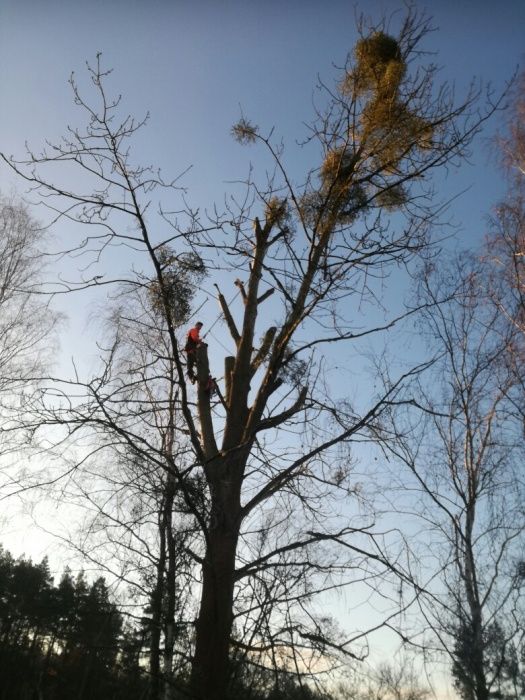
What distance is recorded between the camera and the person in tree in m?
4.68

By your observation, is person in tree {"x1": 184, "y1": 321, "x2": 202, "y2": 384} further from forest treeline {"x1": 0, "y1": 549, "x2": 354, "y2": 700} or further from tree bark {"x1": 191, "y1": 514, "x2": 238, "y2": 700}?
forest treeline {"x1": 0, "y1": 549, "x2": 354, "y2": 700}

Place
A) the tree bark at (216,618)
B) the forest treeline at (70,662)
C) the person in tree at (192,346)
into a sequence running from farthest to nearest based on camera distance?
the person in tree at (192,346) < the forest treeline at (70,662) < the tree bark at (216,618)

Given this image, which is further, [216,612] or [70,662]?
[70,662]

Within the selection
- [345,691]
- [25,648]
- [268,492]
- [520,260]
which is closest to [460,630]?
[345,691]

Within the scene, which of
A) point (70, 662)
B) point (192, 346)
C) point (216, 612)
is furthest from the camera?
point (192, 346)

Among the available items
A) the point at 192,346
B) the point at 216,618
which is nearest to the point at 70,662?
the point at 216,618

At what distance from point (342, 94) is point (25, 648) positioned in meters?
5.50

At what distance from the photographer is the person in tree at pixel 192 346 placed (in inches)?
Answer: 184

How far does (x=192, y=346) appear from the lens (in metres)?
4.75

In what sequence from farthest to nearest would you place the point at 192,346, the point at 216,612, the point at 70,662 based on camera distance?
the point at 192,346 < the point at 70,662 < the point at 216,612

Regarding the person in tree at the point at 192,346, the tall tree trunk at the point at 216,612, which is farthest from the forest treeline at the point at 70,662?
the person in tree at the point at 192,346

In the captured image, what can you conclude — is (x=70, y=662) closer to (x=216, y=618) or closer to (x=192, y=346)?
(x=216, y=618)

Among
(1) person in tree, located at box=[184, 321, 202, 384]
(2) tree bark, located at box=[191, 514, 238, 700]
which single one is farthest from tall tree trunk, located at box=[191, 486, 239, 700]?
(1) person in tree, located at box=[184, 321, 202, 384]

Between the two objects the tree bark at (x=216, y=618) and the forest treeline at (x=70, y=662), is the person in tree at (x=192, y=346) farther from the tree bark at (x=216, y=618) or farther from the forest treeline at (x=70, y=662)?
the forest treeline at (x=70, y=662)
